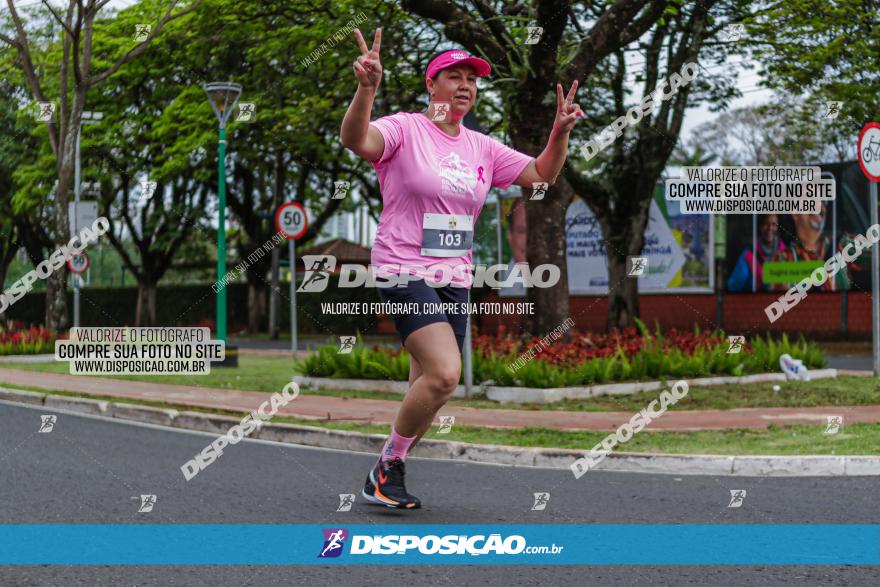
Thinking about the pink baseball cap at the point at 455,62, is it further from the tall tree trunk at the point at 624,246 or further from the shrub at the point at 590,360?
the tall tree trunk at the point at 624,246

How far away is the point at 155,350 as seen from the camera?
618 inches

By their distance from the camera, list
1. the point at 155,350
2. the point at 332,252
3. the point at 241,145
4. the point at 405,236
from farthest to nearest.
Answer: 1. the point at 332,252
2. the point at 241,145
3. the point at 155,350
4. the point at 405,236

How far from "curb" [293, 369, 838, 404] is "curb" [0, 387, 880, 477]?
2.69 metres

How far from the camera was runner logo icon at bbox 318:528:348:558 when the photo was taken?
4410 millimetres

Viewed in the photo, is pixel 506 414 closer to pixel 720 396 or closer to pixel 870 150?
pixel 720 396

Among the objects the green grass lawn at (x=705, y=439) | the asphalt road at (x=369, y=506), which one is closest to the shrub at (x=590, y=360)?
the green grass lawn at (x=705, y=439)

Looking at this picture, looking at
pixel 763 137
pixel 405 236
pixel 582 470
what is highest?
pixel 763 137

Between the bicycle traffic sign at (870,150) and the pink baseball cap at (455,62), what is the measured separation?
898 centimetres

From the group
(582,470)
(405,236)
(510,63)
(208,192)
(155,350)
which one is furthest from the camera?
(208,192)

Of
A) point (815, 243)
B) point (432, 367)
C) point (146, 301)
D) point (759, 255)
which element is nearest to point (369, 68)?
point (432, 367)

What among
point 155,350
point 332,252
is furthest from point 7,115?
point 155,350

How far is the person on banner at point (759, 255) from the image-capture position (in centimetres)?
2750

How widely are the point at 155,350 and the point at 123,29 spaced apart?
52.0 feet

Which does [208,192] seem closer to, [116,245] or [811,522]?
[116,245]
